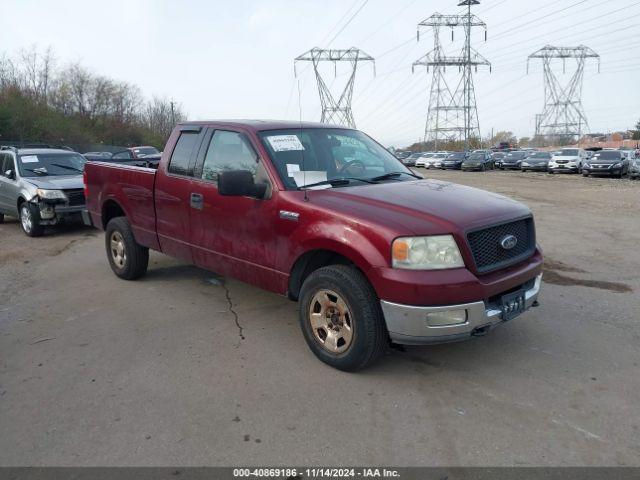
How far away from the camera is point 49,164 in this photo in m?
11.1

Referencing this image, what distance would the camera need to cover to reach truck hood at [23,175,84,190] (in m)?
10.0

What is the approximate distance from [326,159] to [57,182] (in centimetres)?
754

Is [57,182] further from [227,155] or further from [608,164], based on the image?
[608,164]

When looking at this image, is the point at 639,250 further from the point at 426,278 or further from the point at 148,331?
the point at 148,331

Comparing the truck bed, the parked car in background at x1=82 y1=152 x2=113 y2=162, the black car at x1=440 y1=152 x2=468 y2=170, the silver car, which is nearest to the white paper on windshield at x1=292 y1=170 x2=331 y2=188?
the truck bed

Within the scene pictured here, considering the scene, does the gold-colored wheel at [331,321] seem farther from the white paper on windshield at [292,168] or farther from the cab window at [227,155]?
the cab window at [227,155]

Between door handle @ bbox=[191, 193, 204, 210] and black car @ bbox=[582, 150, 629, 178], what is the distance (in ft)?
100.0

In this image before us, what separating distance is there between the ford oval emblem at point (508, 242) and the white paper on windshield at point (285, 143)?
6.33 ft

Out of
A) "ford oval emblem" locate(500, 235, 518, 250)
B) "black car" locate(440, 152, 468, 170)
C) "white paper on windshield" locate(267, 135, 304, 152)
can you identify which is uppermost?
"white paper on windshield" locate(267, 135, 304, 152)

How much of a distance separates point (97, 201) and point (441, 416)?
17.5 feet

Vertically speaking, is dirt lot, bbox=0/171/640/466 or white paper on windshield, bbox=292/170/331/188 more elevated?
white paper on windshield, bbox=292/170/331/188

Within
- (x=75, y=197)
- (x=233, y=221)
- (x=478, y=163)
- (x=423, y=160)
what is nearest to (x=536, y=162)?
(x=478, y=163)

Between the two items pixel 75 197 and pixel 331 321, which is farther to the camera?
pixel 75 197

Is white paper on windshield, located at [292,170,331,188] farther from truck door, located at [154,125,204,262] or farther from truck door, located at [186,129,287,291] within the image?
truck door, located at [154,125,204,262]
